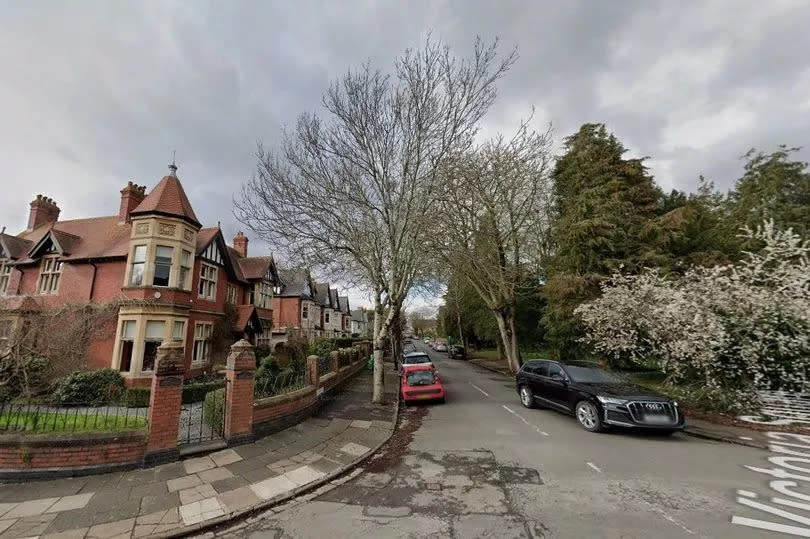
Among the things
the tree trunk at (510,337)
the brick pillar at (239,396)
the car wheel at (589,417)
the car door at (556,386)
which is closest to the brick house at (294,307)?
the tree trunk at (510,337)

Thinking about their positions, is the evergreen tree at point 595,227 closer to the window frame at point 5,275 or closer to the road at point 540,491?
the road at point 540,491

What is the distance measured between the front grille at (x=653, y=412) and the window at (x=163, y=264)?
18215 millimetres

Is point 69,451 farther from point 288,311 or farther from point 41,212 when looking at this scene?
point 288,311

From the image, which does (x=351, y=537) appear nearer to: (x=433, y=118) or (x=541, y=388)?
(x=541, y=388)

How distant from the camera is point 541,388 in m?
10.7

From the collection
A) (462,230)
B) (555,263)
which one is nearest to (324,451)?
(462,230)

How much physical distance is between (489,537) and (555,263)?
1835 cm

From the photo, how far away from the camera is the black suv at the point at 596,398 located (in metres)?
7.77

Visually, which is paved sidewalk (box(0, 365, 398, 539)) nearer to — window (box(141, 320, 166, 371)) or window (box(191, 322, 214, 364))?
window (box(141, 320, 166, 371))

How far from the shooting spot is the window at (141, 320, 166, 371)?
1460cm

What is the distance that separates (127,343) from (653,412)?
19323 millimetres

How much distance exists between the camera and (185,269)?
16.3 meters

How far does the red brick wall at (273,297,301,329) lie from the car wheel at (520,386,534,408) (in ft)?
83.4

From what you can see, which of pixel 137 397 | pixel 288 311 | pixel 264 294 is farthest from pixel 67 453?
pixel 288 311
